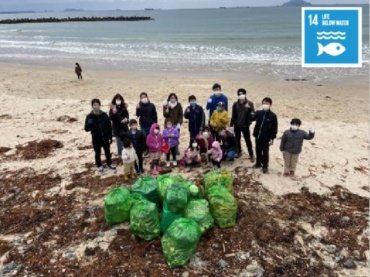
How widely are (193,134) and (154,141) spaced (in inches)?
42.5

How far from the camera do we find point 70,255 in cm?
589

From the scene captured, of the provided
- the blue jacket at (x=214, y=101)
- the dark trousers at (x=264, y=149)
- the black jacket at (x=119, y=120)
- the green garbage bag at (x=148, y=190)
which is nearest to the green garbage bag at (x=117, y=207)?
the green garbage bag at (x=148, y=190)

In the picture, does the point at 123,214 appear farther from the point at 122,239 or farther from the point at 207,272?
the point at 207,272

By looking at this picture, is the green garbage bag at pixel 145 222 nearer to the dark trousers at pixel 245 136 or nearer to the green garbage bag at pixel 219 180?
the green garbage bag at pixel 219 180

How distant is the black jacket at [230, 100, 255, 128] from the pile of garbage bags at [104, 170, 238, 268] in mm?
2292

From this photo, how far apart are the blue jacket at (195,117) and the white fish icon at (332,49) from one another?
12.6 feet

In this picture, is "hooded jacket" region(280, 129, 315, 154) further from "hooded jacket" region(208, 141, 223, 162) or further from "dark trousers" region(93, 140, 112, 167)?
"dark trousers" region(93, 140, 112, 167)

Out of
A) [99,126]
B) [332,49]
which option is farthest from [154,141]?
[332,49]

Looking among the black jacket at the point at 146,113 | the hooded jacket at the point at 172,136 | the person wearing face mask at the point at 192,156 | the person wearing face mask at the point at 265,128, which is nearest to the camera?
the person wearing face mask at the point at 265,128

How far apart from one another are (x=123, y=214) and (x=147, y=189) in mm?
543

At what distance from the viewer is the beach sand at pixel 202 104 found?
850 centimetres

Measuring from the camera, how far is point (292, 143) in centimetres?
791

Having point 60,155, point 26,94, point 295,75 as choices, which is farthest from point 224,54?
point 60,155

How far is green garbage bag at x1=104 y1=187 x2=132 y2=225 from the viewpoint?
6.23 metres
